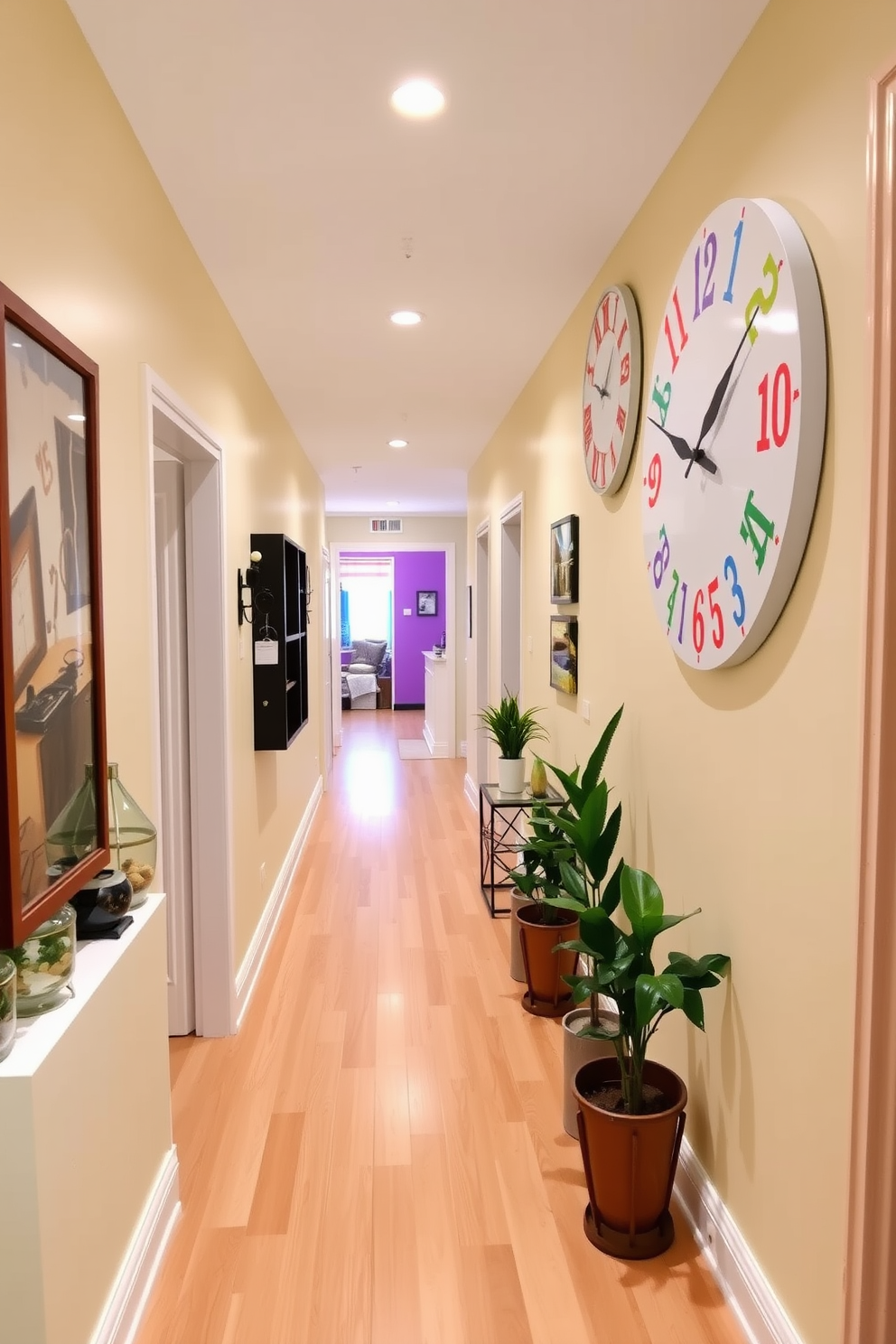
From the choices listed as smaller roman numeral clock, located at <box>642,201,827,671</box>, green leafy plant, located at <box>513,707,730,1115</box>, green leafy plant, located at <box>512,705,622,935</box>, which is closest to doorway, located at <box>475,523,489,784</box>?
green leafy plant, located at <box>512,705,622,935</box>

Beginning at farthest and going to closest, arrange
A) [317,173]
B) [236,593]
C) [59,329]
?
[236,593] < [317,173] < [59,329]

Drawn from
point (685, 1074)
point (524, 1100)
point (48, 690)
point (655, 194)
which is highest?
point (655, 194)

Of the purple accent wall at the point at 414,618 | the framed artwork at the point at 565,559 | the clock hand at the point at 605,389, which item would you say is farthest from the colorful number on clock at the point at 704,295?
the purple accent wall at the point at 414,618

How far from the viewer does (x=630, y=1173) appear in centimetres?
185

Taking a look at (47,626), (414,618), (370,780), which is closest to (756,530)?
(47,626)

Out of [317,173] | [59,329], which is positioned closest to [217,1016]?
[59,329]

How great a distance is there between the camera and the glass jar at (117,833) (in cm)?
143

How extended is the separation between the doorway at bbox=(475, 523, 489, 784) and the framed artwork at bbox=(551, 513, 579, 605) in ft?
8.51

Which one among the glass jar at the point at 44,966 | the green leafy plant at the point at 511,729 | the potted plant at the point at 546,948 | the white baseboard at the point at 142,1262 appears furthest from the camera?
the green leafy plant at the point at 511,729

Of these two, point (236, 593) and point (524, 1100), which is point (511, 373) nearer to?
point (236, 593)

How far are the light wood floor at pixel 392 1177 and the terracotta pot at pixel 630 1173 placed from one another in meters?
0.05

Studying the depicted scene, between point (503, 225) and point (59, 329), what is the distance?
144 cm

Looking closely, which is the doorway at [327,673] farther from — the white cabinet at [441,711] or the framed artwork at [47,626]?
the framed artwork at [47,626]

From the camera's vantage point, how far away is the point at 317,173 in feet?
7.09
